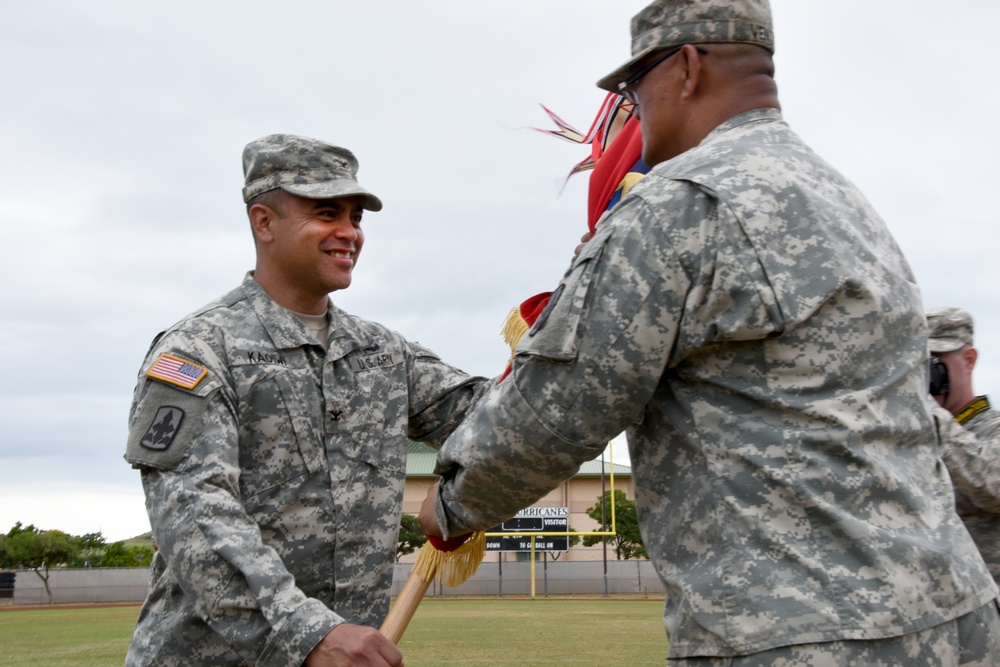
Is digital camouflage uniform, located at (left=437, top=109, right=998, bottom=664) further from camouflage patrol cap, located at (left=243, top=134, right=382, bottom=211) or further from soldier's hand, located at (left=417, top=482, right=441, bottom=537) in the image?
camouflage patrol cap, located at (left=243, top=134, right=382, bottom=211)

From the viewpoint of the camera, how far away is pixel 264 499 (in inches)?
133

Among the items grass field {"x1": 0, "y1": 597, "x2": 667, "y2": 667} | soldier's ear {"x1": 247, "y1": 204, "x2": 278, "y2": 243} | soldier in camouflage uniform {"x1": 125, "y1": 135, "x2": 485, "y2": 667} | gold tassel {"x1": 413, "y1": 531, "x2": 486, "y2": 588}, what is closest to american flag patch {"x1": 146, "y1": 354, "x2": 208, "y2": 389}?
soldier in camouflage uniform {"x1": 125, "y1": 135, "x2": 485, "y2": 667}

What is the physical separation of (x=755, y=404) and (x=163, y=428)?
5.88 feet

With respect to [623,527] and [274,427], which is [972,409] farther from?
[623,527]

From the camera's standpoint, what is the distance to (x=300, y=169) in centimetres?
373

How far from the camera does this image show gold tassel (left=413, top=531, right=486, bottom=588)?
3.93m

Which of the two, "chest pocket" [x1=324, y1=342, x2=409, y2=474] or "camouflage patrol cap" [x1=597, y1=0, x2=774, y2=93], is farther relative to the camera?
"chest pocket" [x1=324, y1=342, x2=409, y2=474]

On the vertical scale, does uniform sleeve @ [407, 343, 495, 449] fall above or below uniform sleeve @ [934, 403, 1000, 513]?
above

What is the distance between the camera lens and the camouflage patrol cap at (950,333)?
4.67 meters

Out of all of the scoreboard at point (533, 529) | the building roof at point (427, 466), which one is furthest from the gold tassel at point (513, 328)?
the building roof at point (427, 466)

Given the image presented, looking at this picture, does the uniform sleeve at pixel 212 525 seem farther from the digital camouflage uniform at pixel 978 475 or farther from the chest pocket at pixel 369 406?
the digital camouflage uniform at pixel 978 475

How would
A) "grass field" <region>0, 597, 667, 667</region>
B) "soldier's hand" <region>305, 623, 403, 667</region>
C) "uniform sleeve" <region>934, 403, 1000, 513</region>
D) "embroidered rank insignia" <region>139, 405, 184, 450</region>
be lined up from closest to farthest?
1. "soldier's hand" <region>305, 623, 403, 667</region>
2. "embroidered rank insignia" <region>139, 405, 184, 450</region>
3. "uniform sleeve" <region>934, 403, 1000, 513</region>
4. "grass field" <region>0, 597, 667, 667</region>

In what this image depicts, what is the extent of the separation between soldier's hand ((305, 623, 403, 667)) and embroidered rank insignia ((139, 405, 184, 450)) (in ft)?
2.56

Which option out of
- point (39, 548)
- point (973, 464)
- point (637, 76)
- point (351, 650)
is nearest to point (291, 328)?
point (351, 650)
